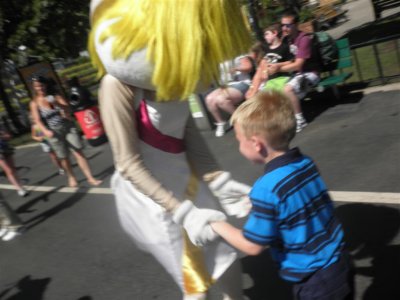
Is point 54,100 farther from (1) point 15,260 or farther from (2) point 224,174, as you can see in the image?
(2) point 224,174

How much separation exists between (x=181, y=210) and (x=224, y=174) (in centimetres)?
63

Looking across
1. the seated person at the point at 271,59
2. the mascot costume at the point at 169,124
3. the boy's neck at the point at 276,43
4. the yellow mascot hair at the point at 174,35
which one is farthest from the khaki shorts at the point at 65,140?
the yellow mascot hair at the point at 174,35

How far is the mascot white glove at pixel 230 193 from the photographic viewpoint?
246cm

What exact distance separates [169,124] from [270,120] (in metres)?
0.69

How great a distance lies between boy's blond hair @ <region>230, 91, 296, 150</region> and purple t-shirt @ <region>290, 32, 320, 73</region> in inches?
192

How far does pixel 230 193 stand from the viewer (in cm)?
251

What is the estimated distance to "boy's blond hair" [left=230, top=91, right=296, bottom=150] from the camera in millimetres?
1733

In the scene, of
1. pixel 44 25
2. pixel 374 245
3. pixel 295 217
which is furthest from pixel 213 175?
pixel 44 25

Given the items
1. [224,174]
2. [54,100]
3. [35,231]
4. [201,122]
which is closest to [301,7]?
[201,122]

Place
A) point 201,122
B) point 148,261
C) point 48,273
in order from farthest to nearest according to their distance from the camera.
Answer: point 201,122
point 48,273
point 148,261

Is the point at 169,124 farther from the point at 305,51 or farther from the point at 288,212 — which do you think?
the point at 305,51

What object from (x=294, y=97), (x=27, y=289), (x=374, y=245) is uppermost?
(x=294, y=97)

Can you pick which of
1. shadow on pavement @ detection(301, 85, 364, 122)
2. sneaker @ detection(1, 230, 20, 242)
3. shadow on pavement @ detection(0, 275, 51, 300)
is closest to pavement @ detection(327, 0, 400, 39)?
shadow on pavement @ detection(301, 85, 364, 122)

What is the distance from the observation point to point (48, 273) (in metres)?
4.39
